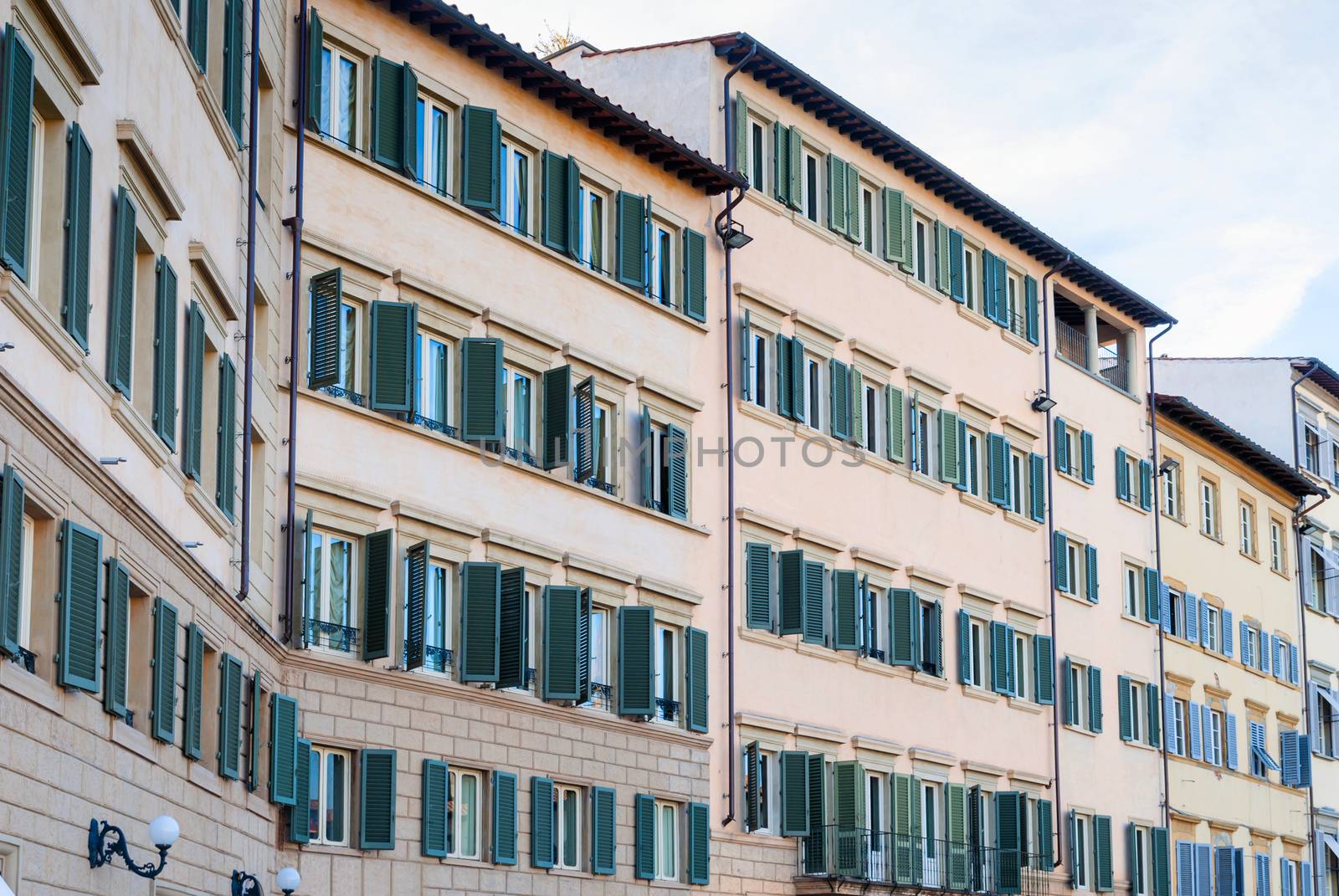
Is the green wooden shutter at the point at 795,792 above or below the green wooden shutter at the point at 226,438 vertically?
below

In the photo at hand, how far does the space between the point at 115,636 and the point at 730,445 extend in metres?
17.5

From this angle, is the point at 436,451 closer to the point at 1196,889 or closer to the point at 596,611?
the point at 596,611

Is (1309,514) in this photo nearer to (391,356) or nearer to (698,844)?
(698,844)

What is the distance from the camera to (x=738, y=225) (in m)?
35.7

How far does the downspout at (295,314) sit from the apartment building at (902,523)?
382 inches

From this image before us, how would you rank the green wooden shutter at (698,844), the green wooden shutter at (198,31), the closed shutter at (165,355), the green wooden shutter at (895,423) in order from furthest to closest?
the green wooden shutter at (895,423)
the green wooden shutter at (698,844)
the green wooden shutter at (198,31)
the closed shutter at (165,355)

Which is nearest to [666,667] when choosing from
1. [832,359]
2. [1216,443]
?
[832,359]

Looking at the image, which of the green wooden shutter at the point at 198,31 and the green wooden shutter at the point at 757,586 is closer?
the green wooden shutter at the point at 198,31

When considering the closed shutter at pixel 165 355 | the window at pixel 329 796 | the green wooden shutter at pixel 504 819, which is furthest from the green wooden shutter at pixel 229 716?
the green wooden shutter at pixel 504 819

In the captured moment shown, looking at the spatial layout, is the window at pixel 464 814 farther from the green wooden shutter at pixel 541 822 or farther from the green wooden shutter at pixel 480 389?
the green wooden shutter at pixel 480 389

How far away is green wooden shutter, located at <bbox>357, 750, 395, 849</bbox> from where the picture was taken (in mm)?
26125

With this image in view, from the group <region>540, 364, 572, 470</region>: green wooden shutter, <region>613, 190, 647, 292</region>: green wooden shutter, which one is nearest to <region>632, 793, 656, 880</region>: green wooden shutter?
<region>540, 364, 572, 470</region>: green wooden shutter

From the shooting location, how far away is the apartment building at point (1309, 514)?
58281mm

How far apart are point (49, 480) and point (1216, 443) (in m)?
41.9
